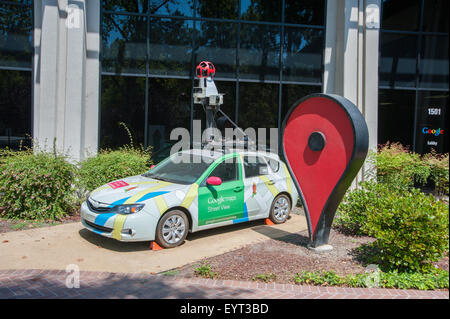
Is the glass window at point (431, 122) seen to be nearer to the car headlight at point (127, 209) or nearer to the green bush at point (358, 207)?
the green bush at point (358, 207)

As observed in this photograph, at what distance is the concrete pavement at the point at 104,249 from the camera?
18.3 feet

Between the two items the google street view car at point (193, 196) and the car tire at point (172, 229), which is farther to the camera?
the car tire at point (172, 229)

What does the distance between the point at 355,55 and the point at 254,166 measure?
604 cm

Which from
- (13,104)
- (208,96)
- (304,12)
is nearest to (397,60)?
(304,12)

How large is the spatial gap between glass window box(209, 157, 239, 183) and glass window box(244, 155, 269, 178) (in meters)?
0.25

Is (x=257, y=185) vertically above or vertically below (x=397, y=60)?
below

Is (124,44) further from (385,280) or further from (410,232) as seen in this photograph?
(385,280)

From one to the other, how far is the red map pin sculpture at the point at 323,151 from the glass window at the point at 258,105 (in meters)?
5.53

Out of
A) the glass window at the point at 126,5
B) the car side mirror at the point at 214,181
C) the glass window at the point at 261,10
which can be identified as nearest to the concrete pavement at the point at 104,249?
the car side mirror at the point at 214,181

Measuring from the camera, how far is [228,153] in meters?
7.60

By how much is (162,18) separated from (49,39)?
10.4ft

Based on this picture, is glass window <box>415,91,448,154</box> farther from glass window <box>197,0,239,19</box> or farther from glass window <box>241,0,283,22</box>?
glass window <box>197,0,239,19</box>

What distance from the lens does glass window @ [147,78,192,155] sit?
11758 millimetres

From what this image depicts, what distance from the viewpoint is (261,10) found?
12211 mm
